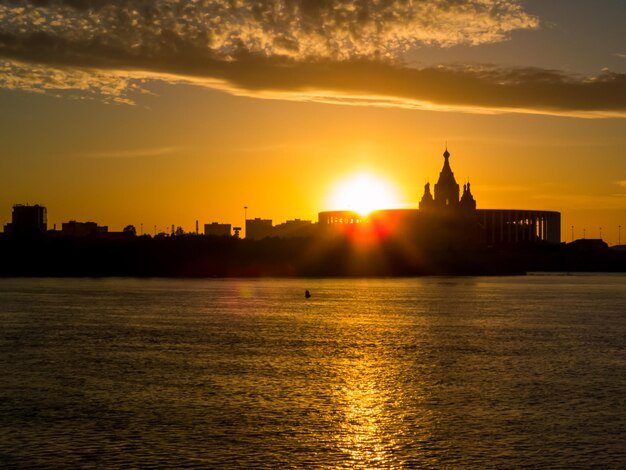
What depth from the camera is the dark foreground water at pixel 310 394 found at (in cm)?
3562

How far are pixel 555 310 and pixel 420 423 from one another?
82.1 meters

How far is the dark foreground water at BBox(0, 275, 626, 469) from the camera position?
3562cm

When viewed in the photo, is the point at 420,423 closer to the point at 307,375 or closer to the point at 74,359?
the point at 307,375

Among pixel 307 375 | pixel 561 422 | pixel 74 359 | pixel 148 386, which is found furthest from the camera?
pixel 74 359

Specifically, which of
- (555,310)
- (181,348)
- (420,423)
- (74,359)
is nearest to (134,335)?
(181,348)

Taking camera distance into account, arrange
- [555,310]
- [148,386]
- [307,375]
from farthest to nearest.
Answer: [555,310]
[307,375]
[148,386]

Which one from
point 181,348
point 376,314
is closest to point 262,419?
point 181,348

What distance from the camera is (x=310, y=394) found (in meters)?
48.0

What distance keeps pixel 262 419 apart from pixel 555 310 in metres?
84.4

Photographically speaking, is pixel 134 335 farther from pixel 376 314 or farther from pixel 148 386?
pixel 376 314

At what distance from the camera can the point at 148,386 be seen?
4991 centimetres

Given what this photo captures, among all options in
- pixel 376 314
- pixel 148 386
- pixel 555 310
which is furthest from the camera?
pixel 555 310

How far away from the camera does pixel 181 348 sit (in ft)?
226

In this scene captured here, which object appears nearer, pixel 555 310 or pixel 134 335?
pixel 134 335
